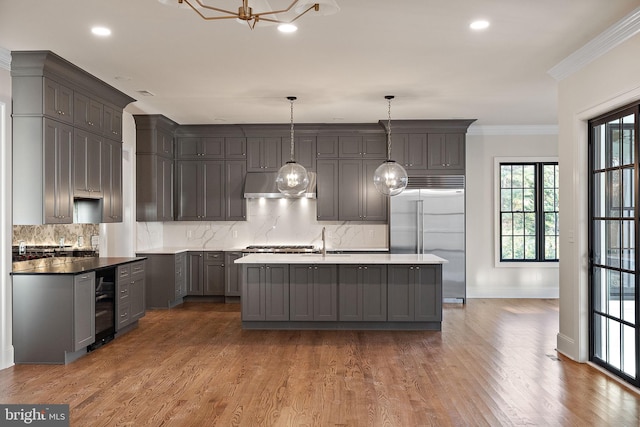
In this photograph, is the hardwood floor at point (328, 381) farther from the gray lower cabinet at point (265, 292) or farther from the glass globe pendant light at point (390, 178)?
the glass globe pendant light at point (390, 178)

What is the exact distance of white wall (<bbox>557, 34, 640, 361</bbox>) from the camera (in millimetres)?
4160

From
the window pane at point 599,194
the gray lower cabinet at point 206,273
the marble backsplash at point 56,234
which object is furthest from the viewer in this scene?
the gray lower cabinet at point 206,273

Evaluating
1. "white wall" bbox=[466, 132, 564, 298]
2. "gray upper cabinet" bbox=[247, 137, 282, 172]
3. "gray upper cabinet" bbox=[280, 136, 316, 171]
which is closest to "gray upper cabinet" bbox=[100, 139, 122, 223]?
"gray upper cabinet" bbox=[247, 137, 282, 172]

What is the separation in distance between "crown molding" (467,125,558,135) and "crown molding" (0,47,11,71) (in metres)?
6.41

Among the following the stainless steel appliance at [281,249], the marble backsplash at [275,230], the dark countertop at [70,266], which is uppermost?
the marble backsplash at [275,230]

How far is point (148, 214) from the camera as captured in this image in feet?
24.5

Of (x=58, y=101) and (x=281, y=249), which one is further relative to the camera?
Answer: (x=281, y=249)

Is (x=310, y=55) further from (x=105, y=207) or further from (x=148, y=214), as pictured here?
(x=148, y=214)

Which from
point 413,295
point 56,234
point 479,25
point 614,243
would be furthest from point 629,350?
point 56,234

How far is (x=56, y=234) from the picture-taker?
5.44m

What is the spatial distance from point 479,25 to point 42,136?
383 centimetres

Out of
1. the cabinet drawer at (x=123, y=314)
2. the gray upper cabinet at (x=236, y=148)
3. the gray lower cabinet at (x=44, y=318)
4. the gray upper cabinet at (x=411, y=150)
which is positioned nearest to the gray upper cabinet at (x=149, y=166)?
the gray upper cabinet at (x=236, y=148)

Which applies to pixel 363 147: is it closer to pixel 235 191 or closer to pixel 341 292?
pixel 235 191

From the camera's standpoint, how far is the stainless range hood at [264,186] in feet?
26.4
